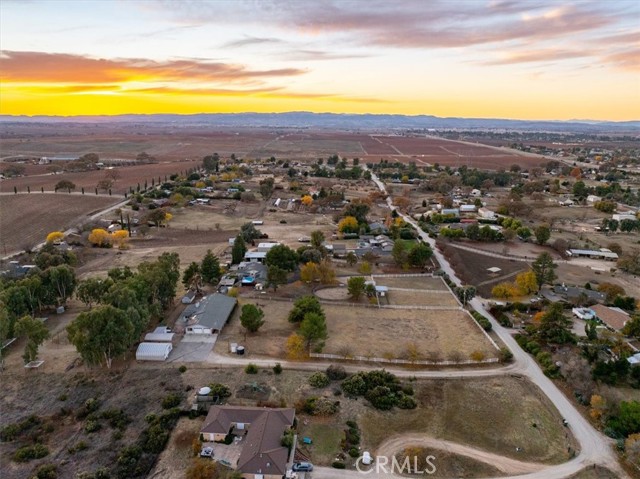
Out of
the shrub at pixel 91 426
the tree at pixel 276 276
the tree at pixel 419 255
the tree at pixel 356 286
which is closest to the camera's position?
the shrub at pixel 91 426

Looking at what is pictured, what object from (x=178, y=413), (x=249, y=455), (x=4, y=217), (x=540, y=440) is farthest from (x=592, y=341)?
(x=4, y=217)

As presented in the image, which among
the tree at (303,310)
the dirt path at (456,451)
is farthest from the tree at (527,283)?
the dirt path at (456,451)

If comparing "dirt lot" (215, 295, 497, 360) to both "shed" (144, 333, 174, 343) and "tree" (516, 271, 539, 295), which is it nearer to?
"shed" (144, 333, 174, 343)

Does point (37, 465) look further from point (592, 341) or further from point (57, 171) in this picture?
point (57, 171)

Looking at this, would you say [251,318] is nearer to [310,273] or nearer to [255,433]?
[310,273]

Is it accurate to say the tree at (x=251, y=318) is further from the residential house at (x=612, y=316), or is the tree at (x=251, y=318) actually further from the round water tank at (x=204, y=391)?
the residential house at (x=612, y=316)

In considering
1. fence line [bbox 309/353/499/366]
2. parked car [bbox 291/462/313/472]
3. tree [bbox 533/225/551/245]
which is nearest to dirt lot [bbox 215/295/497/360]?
fence line [bbox 309/353/499/366]

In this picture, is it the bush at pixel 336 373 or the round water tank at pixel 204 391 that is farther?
the bush at pixel 336 373
